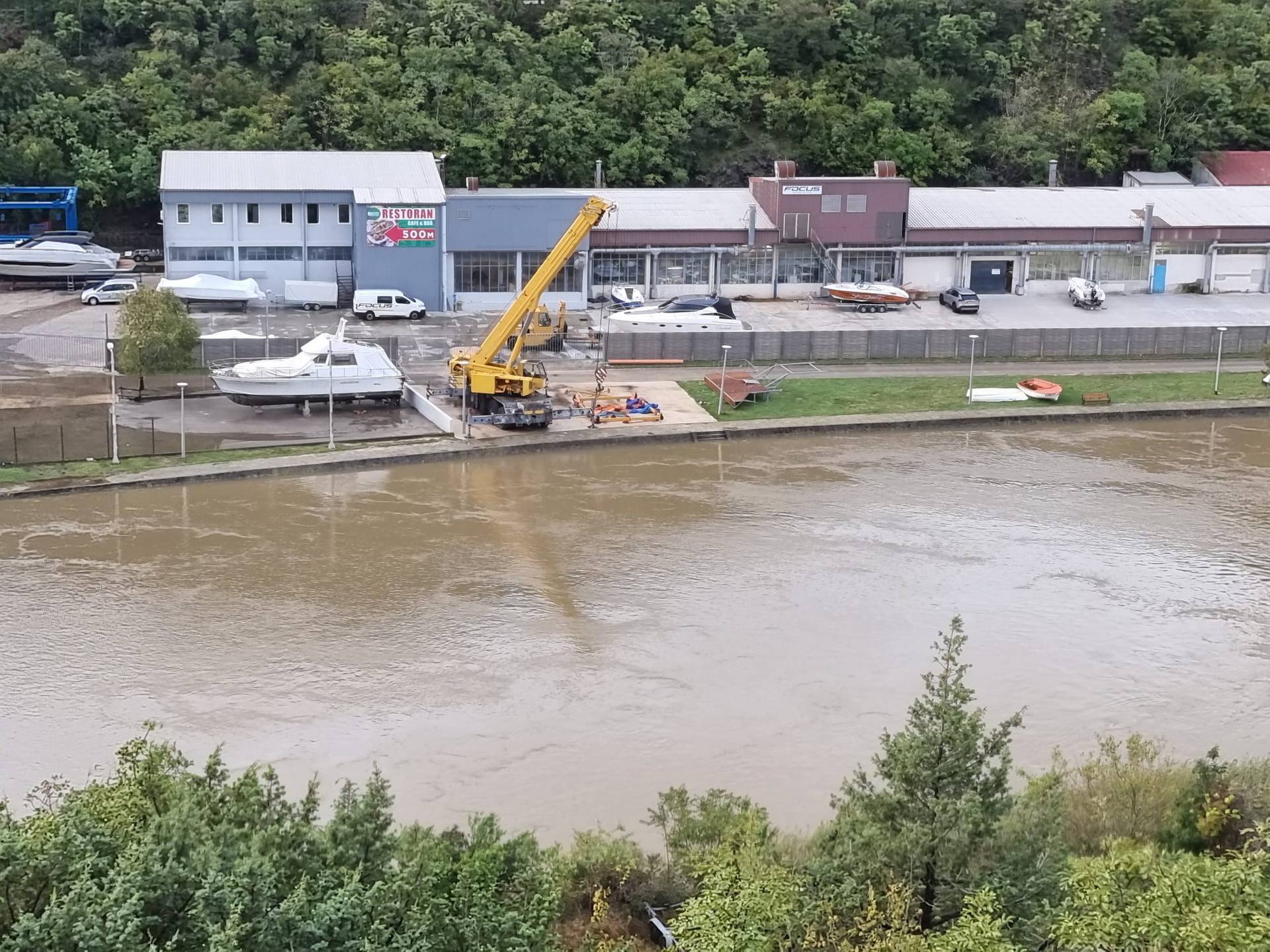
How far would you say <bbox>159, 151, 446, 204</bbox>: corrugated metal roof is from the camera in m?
36.2

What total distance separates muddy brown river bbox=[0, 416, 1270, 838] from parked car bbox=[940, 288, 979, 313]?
421 inches


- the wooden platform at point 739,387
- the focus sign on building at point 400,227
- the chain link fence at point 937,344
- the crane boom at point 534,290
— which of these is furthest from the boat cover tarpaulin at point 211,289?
the wooden platform at point 739,387

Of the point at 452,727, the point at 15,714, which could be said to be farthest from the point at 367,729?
the point at 15,714

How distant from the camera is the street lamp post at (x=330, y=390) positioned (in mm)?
25625

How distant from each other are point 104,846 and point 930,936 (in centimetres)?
505

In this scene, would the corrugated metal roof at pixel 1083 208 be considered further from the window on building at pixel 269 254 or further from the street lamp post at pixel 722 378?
the window on building at pixel 269 254

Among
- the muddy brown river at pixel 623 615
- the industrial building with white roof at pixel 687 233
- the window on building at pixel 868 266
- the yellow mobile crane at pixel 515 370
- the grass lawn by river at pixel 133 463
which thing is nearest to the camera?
the muddy brown river at pixel 623 615

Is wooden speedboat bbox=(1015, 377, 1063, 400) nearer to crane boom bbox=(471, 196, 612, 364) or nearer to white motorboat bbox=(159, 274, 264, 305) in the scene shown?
crane boom bbox=(471, 196, 612, 364)

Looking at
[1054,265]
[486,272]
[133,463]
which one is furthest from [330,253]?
[1054,265]

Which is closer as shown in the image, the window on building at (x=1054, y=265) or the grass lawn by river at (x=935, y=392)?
the grass lawn by river at (x=935, y=392)

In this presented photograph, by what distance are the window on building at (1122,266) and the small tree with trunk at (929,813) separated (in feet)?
100

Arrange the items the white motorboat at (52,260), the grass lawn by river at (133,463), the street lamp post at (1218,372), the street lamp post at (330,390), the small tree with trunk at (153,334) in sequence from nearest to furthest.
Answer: the grass lawn by river at (133,463)
the street lamp post at (330,390)
the small tree with trunk at (153,334)
the street lamp post at (1218,372)
the white motorboat at (52,260)

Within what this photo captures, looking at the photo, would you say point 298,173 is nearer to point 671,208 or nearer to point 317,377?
point 671,208

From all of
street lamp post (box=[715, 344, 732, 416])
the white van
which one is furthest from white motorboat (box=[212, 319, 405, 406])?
the white van
